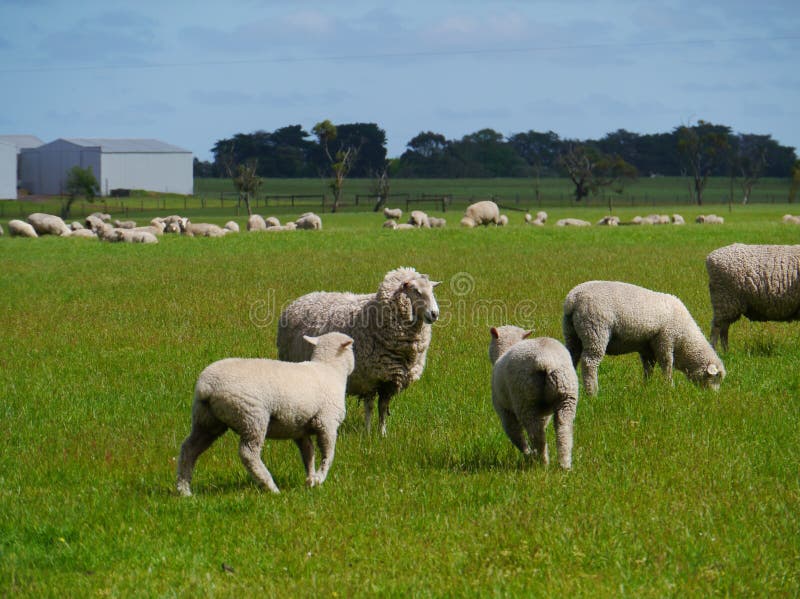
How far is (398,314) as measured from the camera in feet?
29.3

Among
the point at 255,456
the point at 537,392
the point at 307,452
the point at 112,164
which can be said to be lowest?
the point at 307,452

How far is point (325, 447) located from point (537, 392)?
4.83ft

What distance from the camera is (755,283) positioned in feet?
41.0

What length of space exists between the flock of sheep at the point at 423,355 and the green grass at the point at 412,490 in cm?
31

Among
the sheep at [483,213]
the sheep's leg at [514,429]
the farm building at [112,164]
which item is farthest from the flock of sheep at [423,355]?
the farm building at [112,164]

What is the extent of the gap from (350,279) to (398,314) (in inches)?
506

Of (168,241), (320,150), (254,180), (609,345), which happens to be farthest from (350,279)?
(320,150)

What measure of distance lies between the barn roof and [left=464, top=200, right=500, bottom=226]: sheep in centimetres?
6163

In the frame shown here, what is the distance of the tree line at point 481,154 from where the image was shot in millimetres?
123056

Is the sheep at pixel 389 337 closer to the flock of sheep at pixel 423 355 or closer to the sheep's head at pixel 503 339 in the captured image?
the flock of sheep at pixel 423 355

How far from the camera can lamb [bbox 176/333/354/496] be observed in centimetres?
639

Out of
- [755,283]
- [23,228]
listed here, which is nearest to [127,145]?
[23,228]

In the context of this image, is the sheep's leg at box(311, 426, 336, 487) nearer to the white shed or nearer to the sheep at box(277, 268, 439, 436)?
the sheep at box(277, 268, 439, 436)

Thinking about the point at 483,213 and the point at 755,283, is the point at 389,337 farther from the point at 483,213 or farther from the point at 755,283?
the point at 483,213
